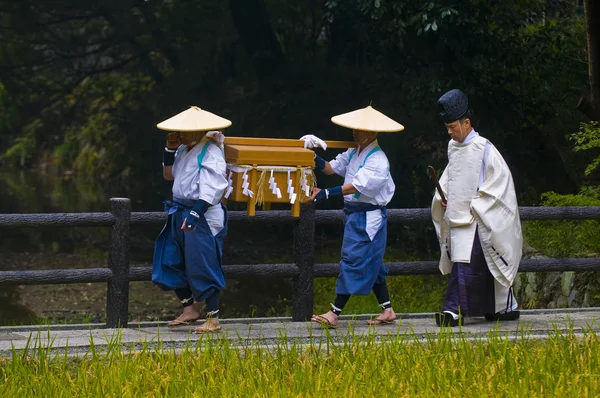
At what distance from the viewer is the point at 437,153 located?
17016mm

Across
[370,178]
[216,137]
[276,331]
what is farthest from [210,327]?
[370,178]

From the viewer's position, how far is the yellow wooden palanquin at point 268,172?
7242 mm

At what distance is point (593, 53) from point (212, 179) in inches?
235


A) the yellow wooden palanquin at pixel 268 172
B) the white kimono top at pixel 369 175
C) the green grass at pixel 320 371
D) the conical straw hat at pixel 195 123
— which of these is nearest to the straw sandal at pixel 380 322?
the white kimono top at pixel 369 175

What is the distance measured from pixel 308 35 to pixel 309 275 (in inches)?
533

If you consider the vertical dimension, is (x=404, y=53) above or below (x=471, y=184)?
above

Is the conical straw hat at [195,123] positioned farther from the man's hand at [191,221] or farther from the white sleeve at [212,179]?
the man's hand at [191,221]

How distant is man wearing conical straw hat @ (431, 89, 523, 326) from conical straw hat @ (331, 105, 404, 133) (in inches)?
15.2

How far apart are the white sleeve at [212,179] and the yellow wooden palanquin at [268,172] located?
0.47 ft

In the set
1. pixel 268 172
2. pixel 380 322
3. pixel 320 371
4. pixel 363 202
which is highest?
pixel 268 172

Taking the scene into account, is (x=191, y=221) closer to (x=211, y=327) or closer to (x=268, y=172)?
(x=268, y=172)

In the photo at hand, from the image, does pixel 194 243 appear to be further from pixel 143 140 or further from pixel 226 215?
pixel 143 140

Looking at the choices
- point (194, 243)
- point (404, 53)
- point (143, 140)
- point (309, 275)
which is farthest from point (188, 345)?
point (143, 140)

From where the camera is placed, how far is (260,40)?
1977 cm
